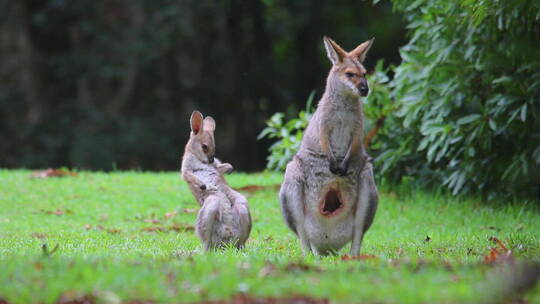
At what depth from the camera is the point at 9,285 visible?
17.6ft

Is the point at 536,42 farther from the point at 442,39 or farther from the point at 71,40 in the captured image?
the point at 71,40

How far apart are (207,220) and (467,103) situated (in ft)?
19.0

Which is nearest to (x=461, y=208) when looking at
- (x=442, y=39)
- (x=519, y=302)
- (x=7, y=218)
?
(x=442, y=39)

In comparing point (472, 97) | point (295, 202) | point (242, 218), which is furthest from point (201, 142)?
point (472, 97)

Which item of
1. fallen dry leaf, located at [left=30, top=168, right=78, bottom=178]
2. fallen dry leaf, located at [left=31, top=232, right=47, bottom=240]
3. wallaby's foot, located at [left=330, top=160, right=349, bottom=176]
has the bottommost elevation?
fallen dry leaf, located at [left=30, top=168, right=78, bottom=178]

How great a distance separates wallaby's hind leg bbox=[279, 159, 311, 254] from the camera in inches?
314

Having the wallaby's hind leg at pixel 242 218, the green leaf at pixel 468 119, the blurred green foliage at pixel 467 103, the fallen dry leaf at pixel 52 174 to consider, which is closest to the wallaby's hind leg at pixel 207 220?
the wallaby's hind leg at pixel 242 218

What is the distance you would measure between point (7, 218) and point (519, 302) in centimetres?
838

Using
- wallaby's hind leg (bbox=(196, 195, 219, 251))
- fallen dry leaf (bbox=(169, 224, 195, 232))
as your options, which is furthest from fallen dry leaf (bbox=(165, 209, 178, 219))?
wallaby's hind leg (bbox=(196, 195, 219, 251))

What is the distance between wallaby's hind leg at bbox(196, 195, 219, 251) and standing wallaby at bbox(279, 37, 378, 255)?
676mm

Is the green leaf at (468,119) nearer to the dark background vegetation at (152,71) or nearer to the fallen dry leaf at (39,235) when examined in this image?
the fallen dry leaf at (39,235)

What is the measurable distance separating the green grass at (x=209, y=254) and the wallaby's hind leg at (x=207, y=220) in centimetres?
17

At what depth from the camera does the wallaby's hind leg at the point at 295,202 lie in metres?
7.98

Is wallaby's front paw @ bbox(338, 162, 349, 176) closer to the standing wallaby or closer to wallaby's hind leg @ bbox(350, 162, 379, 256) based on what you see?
the standing wallaby
